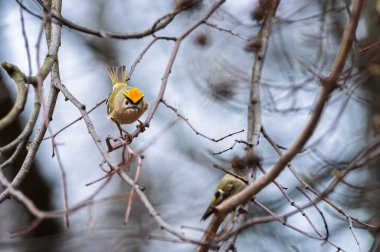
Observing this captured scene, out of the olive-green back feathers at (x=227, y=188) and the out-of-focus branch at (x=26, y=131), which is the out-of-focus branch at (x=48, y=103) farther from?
the olive-green back feathers at (x=227, y=188)

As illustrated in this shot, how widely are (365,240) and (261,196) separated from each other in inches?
48.9

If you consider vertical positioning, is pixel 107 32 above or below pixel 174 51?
below

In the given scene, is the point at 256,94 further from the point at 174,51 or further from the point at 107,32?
the point at 107,32

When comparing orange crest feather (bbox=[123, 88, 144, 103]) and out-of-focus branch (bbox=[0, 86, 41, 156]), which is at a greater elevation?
orange crest feather (bbox=[123, 88, 144, 103])

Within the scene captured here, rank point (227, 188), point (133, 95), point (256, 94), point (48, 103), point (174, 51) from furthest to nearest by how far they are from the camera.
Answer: point (133, 95), point (256, 94), point (227, 188), point (48, 103), point (174, 51)

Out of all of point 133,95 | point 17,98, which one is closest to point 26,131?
point 17,98

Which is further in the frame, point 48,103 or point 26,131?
point 48,103

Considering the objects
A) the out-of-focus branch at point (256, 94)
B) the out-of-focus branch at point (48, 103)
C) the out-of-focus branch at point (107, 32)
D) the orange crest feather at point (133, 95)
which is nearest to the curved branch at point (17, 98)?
the out-of-focus branch at point (48, 103)

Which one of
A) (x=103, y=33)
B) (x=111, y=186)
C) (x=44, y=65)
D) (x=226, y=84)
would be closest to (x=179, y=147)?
(x=111, y=186)

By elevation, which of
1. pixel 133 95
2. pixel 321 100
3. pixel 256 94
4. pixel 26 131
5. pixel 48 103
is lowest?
pixel 321 100

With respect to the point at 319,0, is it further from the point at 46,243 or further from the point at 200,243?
the point at 46,243

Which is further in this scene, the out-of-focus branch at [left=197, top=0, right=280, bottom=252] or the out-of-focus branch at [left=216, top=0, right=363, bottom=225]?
the out-of-focus branch at [left=197, top=0, right=280, bottom=252]

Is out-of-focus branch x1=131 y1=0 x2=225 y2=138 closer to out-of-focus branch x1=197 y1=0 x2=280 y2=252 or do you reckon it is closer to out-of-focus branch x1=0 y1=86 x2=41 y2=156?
out-of-focus branch x1=0 y1=86 x2=41 y2=156

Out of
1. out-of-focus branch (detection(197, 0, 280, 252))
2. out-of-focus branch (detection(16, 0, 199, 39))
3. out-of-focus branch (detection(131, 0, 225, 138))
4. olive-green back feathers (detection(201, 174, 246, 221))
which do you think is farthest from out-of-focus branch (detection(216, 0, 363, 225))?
olive-green back feathers (detection(201, 174, 246, 221))
